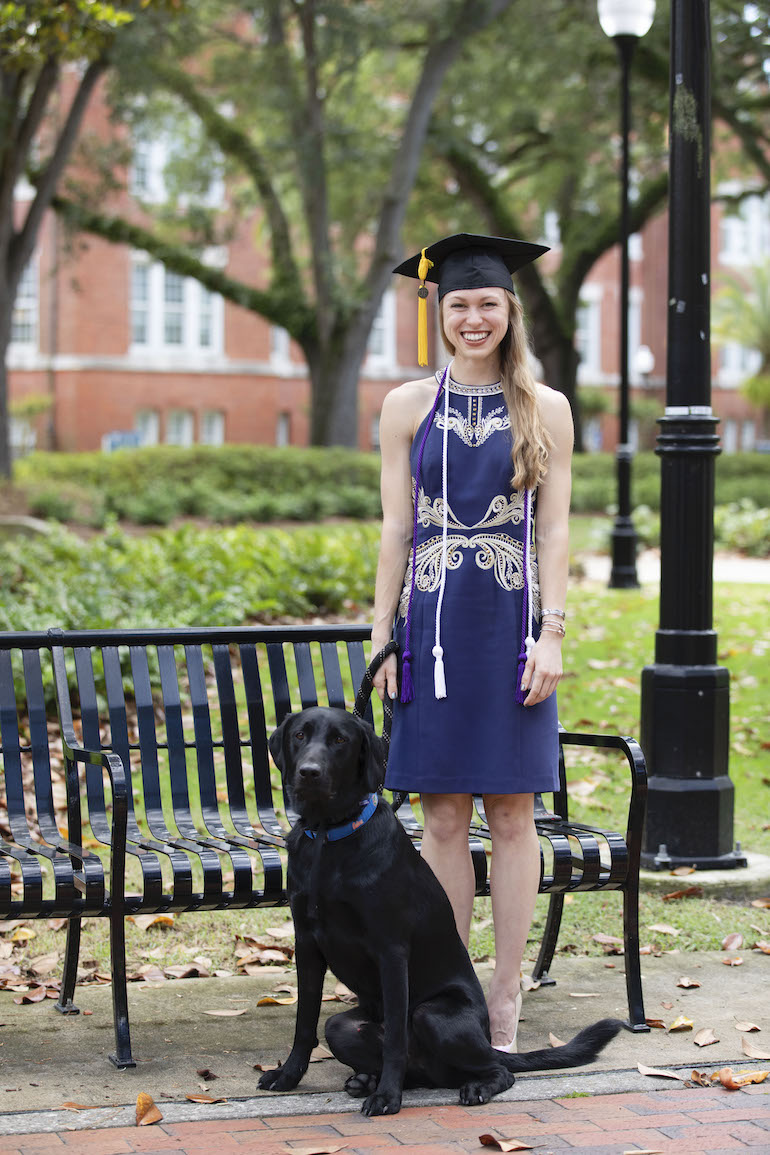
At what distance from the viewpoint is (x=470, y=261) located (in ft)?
13.5

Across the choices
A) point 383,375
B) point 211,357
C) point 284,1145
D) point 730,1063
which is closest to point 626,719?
point 730,1063

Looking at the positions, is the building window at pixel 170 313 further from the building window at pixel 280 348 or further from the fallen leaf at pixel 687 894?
the fallen leaf at pixel 687 894

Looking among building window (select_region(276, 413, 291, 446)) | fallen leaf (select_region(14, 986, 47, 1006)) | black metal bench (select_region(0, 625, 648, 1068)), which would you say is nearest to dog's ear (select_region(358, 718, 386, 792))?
black metal bench (select_region(0, 625, 648, 1068))

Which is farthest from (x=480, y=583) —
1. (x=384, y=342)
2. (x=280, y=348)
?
(x=384, y=342)

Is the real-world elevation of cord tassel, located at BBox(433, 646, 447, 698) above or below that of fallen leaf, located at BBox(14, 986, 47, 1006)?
above

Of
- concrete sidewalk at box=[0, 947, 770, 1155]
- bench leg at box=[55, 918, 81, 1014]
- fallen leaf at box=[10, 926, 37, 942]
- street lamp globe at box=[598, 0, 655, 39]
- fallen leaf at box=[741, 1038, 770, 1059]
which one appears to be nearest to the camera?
concrete sidewalk at box=[0, 947, 770, 1155]

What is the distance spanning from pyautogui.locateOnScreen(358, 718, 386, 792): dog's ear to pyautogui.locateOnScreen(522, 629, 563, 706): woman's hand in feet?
1.58

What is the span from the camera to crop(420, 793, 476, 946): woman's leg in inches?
165

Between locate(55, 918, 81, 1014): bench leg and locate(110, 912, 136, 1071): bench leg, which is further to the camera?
locate(55, 918, 81, 1014): bench leg

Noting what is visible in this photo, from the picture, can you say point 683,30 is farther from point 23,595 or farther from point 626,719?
point 23,595

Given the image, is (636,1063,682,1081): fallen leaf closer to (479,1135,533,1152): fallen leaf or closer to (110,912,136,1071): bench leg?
(479,1135,533,1152): fallen leaf

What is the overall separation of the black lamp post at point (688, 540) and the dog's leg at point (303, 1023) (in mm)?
2444

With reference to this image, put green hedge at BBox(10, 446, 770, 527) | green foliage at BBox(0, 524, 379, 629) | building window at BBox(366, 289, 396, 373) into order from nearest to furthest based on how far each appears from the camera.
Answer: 1. green foliage at BBox(0, 524, 379, 629)
2. green hedge at BBox(10, 446, 770, 527)
3. building window at BBox(366, 289, 396, 373)

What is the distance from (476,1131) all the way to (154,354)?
35739mm
